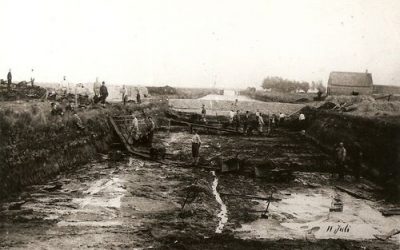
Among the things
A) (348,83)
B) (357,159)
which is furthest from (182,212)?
(348,83)

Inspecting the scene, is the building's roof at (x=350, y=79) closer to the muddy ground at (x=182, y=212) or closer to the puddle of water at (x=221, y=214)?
the muddy ground at (x=182, y=212)

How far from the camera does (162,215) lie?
11617 millimetres

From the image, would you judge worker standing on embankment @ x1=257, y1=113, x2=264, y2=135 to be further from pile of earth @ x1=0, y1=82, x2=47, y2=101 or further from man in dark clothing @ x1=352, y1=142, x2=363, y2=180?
pile of earth @ x1=0, y1=82, x2=47, y2=101

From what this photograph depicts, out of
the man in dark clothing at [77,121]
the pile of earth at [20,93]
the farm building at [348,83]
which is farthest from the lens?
the farm building at [348,83]

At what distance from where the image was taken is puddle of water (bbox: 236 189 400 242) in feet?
35.6

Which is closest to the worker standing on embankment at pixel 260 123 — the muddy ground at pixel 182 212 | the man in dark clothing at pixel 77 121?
the muddy ground at pixel 182 212

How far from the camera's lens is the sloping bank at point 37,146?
13.4 metres

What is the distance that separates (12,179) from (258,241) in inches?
332

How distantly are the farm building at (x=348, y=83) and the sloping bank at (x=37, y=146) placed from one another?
162 ft

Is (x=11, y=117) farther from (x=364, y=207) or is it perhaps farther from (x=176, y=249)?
(x=364, y=207)

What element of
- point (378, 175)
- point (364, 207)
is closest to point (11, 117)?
point (364, 207)

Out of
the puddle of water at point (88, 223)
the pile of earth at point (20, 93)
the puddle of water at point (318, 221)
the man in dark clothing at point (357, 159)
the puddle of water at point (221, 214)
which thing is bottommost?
the puddle of water at point (318, 221)

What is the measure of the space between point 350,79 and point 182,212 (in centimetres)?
5745

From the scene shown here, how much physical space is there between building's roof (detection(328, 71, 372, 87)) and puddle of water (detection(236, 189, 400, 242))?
5119 cm
